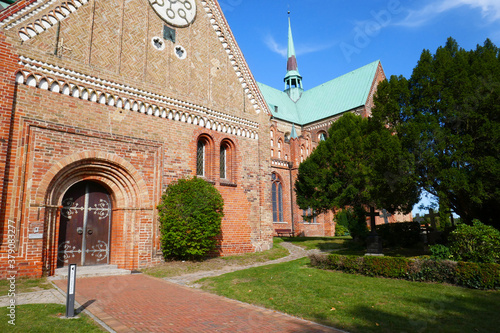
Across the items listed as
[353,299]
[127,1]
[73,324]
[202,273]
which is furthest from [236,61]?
[73,324]

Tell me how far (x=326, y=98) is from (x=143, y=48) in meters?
30.7

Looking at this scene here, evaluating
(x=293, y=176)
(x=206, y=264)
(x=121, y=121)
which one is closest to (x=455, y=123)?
(x=206, y=264)

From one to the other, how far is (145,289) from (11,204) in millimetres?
4984

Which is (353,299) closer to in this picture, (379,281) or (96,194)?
(379,281)

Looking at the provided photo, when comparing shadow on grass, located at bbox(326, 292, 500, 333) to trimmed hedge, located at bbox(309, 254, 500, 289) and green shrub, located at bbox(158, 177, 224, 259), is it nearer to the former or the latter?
trimmed hedge, located at bbox(309, 254, 500, 289)

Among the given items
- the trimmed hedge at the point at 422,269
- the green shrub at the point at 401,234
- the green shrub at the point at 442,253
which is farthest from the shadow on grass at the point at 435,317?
the green shrub at the point at 401,234

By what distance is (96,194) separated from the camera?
12.4 m

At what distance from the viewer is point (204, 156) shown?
15.7 m

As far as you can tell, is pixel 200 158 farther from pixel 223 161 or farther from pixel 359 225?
pixel 359 225

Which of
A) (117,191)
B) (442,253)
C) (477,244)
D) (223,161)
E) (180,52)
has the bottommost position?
(442,253)

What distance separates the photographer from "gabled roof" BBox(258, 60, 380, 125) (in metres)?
36.9

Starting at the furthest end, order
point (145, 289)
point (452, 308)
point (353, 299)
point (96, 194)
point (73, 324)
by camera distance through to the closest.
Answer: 1. point (96, 194)
2. point (145, 289)
3. point (353, 299)
4. point (452, 308)
5. point (73, 324)

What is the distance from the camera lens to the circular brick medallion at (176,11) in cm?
1477

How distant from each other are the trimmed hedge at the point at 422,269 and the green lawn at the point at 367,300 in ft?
1.15
